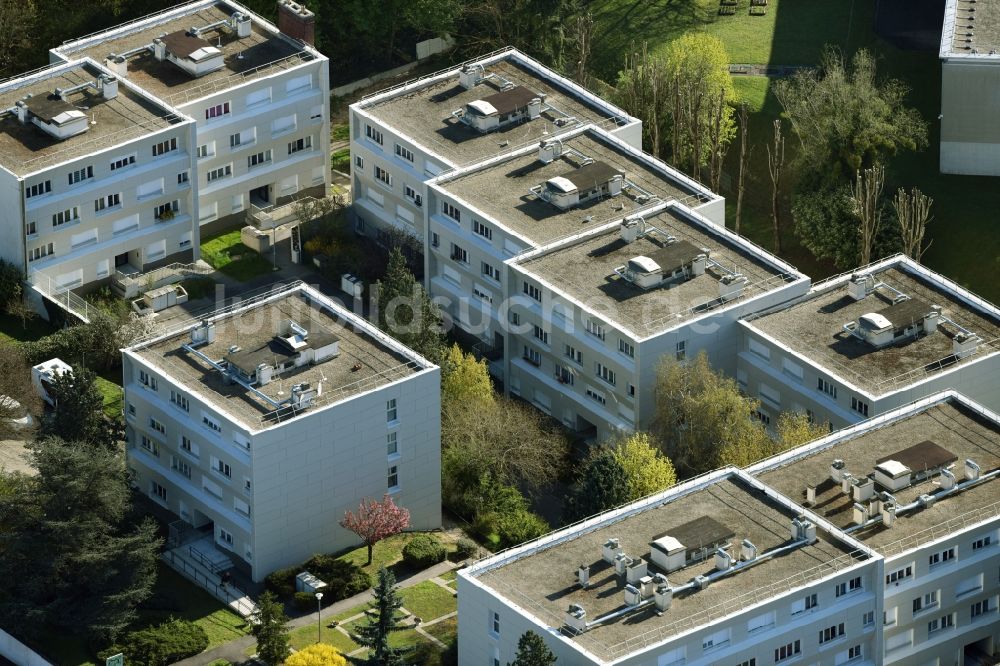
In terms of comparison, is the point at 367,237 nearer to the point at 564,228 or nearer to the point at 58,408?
the point at 564,228

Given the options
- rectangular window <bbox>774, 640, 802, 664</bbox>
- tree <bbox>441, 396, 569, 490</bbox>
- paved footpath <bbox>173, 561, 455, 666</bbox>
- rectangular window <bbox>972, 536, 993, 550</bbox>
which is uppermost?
rectangular window <bbox>972, 536, 993, 550</bbox>

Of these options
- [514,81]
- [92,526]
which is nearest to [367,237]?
[514,81]

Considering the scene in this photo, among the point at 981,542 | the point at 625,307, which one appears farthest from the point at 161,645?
the point at 981,542

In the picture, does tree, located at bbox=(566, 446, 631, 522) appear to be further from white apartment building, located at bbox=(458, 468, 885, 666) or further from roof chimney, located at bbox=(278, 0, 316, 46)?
roof chimney, located at bbox=(278, 0, 316, 46)

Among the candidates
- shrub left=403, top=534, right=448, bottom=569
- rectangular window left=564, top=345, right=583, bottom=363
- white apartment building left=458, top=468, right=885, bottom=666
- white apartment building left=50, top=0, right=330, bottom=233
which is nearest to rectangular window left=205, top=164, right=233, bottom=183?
white apartment building left=50, top=0, right=330, bottom=233

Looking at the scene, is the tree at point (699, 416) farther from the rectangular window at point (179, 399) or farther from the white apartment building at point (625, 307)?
the rectangular window at point (179, 399)

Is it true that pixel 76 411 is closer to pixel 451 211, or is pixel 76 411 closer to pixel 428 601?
pixel 428 601
